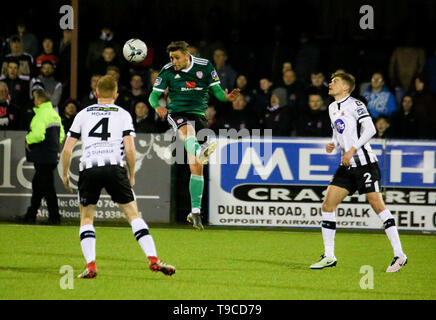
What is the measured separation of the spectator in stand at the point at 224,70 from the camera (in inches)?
630

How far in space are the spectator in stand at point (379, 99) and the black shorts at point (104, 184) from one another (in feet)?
26.7

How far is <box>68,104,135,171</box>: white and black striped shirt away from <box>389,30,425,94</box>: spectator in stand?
9385 mm

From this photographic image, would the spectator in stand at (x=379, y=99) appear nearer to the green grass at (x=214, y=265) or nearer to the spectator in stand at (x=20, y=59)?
the green grass at (x=214, y=265)

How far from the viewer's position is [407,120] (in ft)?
48.8

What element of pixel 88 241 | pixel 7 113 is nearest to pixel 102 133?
pixel 88 241

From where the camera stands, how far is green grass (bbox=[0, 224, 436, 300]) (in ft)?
25.4

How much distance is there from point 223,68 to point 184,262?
272 inches

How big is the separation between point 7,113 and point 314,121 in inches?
226

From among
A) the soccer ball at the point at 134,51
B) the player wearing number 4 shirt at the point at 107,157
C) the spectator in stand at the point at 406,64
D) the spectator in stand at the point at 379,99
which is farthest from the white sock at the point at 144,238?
the spectator in stand at the point at 406,64

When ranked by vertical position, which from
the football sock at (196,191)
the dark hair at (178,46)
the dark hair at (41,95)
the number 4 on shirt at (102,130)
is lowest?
the football sock at (196,191)

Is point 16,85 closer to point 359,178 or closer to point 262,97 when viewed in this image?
point 262,97

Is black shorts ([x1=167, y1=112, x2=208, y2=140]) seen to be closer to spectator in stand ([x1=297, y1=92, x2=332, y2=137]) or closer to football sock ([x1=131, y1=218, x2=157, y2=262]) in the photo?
football sock ([x1=131, y1=218, x2=157, y2=262])

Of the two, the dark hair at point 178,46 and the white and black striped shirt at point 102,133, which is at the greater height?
the dark hair at point 178,46

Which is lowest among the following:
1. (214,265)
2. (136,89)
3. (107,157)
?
(214,265)
